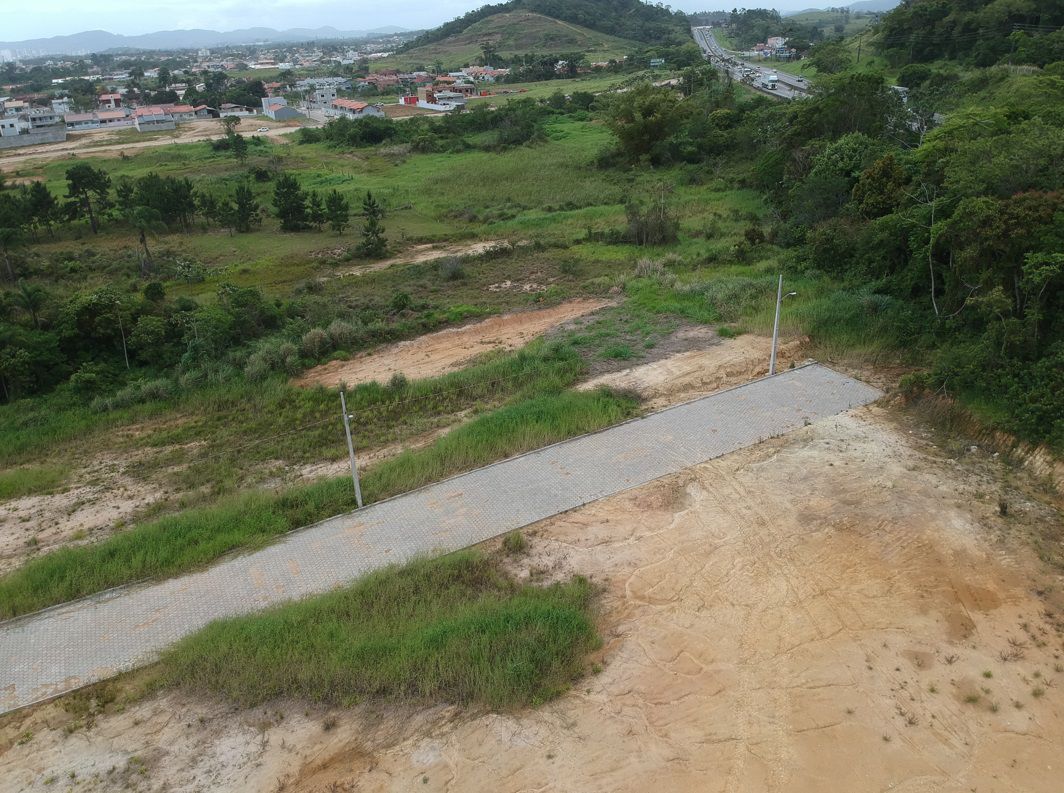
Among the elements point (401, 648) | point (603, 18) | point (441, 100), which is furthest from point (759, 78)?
point (603, 18)

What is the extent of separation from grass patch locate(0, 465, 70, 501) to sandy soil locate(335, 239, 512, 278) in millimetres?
11596

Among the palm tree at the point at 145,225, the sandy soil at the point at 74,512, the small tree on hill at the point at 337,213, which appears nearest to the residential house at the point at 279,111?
the palm tree at the point at 145,225

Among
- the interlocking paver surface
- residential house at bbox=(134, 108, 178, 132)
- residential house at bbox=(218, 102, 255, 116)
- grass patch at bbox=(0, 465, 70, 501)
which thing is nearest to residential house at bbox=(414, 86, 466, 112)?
residential house at bbox=(218, 102, 255, 116)

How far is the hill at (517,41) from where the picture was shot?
10969 cm

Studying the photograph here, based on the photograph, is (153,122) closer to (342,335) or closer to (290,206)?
(290,206)

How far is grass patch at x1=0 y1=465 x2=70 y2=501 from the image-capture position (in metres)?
11.4

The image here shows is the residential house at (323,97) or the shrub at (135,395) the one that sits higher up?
the residential house at (323,97)

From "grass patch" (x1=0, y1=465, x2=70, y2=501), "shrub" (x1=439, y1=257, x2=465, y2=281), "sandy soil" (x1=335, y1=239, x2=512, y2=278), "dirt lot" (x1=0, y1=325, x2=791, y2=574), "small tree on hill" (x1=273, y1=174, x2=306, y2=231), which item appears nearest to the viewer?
"dirt lot" (x1=0, y1=325, x2=791, y2=574)

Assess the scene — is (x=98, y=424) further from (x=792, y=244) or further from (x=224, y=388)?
(x=792, y=244)

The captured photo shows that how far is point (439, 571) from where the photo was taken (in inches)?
342

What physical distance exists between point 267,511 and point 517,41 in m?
121

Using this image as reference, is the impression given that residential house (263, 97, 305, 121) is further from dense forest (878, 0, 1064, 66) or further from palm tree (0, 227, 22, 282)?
dense forest (878, 0, 1064, 66)

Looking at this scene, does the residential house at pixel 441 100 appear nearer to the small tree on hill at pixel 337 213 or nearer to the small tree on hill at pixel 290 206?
the small tree on hill at pixel 290 206

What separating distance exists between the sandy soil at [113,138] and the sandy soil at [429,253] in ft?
114
